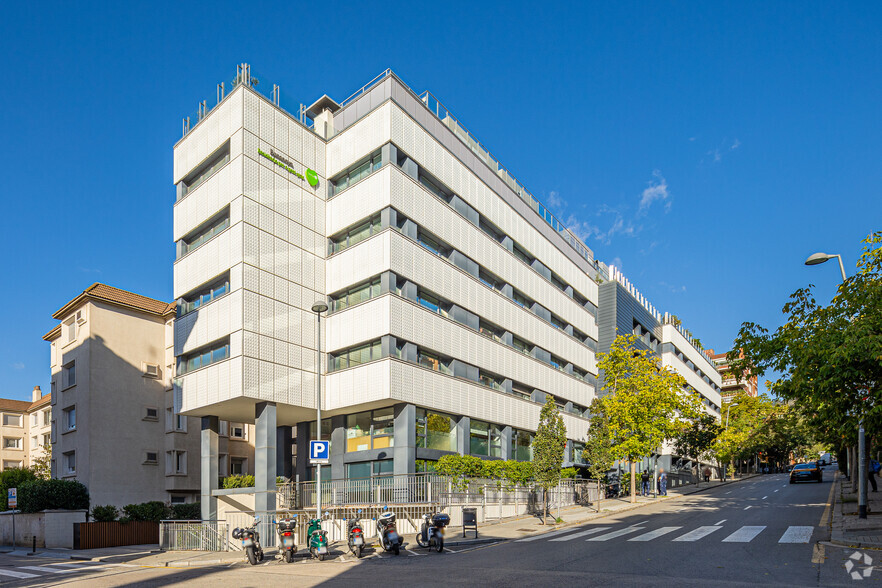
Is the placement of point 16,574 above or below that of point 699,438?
above

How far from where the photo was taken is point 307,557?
19.3 meters

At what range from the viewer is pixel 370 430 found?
3048cm

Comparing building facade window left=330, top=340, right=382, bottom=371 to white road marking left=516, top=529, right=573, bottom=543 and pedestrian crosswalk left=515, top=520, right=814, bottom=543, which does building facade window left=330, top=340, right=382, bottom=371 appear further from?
pedestrian crosswalk left=515, top=520, right=814, bottom=543

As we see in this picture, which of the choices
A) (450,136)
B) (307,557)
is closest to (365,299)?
(450,136)

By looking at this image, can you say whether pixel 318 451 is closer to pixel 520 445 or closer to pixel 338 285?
pixel 338 285

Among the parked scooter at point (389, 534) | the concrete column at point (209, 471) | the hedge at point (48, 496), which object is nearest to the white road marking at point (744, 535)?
the parked scooter at point (389, 534)

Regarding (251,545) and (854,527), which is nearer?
(251,545)

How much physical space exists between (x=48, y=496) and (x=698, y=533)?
28842 millimetres

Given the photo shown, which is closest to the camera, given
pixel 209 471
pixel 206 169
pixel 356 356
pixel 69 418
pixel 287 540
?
pixel 287 540

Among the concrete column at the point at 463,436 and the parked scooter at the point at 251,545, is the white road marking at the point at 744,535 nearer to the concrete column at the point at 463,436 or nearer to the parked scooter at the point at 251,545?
the parked scooter at the point at 251,545

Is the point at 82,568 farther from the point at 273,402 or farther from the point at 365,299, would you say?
the point at 365,299

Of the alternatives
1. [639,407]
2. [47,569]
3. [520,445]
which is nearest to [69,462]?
[47,569]

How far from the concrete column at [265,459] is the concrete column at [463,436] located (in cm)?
906

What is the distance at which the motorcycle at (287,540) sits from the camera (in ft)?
59.9
